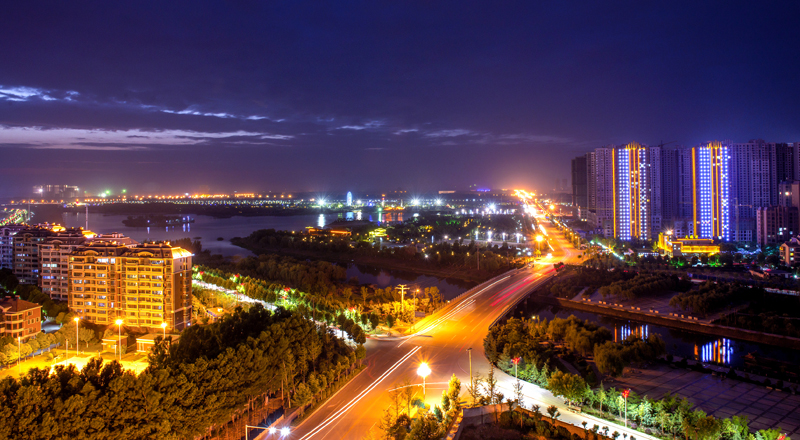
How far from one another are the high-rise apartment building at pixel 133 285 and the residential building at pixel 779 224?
1817 cm

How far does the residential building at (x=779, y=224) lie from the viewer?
52.1 feet

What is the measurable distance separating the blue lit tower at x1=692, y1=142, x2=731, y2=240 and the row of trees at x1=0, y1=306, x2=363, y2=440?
58.2 ft

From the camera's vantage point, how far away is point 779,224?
1600 centimetres

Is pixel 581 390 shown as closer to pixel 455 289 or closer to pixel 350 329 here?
pixel 350 329

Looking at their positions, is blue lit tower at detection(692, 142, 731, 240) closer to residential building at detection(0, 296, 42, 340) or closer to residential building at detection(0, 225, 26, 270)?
residential building at detection(0, 296, 42, 340)

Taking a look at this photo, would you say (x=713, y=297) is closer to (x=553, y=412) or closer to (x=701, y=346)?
(x=701, y=346)

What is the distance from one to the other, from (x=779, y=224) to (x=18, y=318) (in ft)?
68.3

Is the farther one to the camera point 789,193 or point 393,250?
point 393,250

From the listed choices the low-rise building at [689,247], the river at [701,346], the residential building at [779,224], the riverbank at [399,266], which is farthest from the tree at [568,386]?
the residential building at [779,224]

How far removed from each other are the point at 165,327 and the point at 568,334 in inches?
255

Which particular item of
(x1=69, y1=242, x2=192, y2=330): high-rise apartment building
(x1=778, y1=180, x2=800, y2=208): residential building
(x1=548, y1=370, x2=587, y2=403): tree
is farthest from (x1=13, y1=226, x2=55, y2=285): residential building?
(x1=778, y1=180, x2=800, y2=208): residential building

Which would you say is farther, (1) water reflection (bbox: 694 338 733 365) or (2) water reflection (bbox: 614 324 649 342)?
(2) water reflection (bbox: 614 324 649 342)

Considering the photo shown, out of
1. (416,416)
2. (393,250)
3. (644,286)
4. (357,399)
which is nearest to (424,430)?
(416,416)

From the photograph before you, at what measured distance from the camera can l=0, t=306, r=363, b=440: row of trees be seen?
3.48 meters
